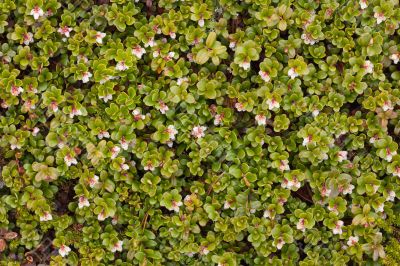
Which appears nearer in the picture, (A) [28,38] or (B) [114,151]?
→ (B) [114,151]

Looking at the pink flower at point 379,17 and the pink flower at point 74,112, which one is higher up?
the pink flower at point 379,17

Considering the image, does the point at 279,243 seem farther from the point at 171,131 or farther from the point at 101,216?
the point at 101,216

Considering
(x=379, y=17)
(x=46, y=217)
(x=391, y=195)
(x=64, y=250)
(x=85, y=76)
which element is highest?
(x=379, y=17)

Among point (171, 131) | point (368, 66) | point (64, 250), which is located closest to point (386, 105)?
point (368, 66)

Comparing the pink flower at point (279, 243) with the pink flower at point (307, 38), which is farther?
the pink flower at point (307, 38)

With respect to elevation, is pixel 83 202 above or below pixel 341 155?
below

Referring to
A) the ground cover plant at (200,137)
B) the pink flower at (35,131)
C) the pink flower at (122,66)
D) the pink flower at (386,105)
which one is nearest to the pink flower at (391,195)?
the ground cover plant at (200,137)

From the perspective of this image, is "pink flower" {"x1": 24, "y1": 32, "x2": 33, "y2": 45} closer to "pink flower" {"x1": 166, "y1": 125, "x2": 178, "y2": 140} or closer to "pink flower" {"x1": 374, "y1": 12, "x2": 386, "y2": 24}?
"pink flower" {"x1": 166, "y1": 125, "x2": 178, "y2": 140}

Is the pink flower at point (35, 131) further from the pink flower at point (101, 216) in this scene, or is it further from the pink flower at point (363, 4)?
the pink flower at point (363, 4)

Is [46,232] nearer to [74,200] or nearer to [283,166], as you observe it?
[74,200]

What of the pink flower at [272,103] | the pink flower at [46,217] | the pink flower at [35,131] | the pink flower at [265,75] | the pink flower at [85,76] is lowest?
the pink flower at [46,217]
